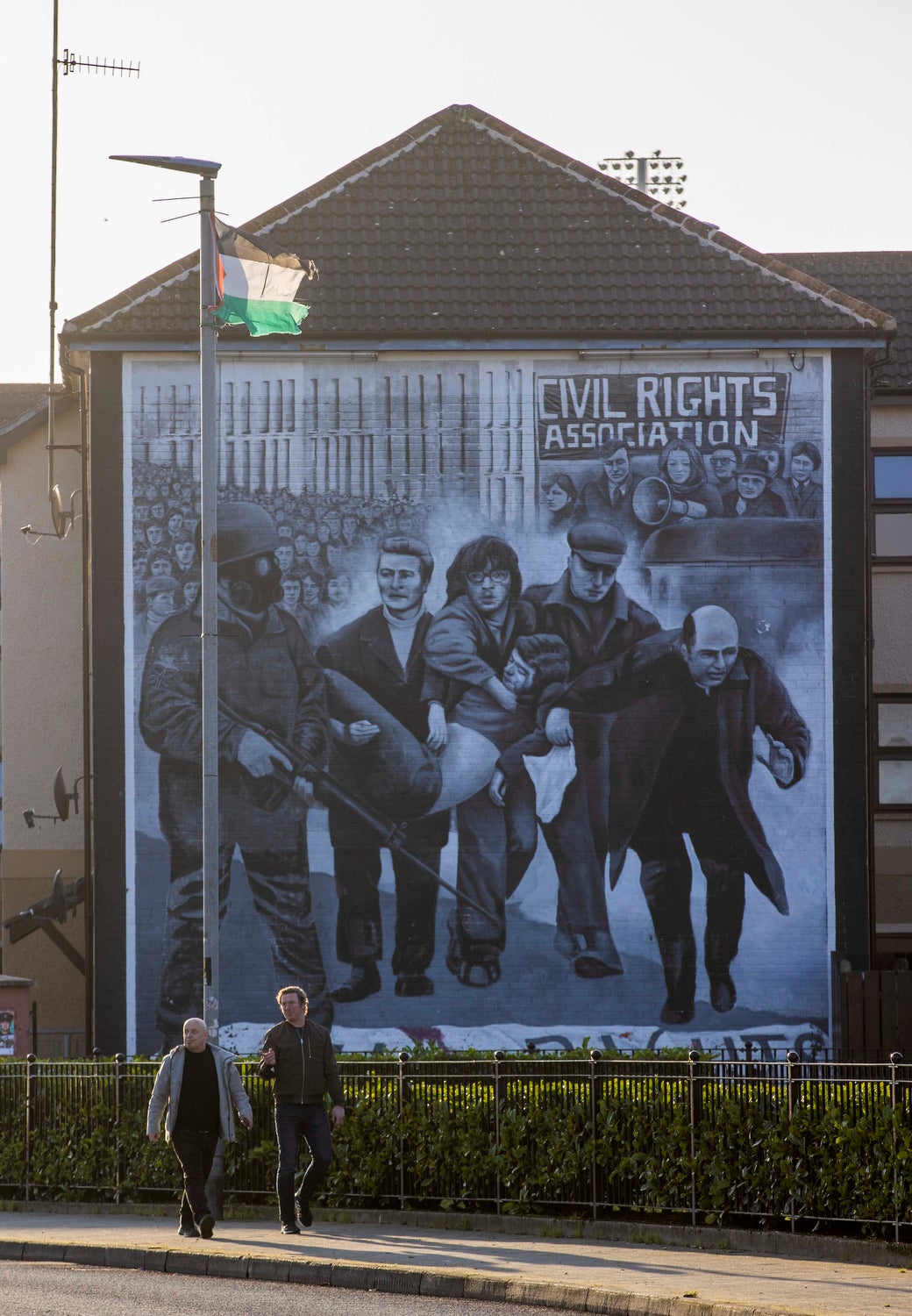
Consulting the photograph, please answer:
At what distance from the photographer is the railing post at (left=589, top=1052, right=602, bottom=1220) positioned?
530 inches

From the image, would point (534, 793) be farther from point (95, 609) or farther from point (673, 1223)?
point (673, 1223)

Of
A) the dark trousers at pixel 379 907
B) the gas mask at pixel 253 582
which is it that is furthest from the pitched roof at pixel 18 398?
the dark trousers at pixel 379 907

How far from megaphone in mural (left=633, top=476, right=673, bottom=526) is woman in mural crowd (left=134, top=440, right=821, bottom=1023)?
0.23 feet

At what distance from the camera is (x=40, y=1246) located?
13.7 meters

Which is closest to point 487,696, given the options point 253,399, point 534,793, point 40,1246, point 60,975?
point 534,793

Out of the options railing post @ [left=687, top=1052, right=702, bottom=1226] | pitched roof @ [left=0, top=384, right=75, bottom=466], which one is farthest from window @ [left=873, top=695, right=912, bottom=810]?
railing post @ [left=687, top=1052, right=702, bottom=1226]

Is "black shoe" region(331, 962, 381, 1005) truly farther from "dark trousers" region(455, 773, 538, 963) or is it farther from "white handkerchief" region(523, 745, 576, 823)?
"white handkerchief" region(523, 745, 576, 823)

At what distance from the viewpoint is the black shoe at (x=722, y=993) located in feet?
76.1

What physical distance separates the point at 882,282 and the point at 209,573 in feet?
60.3

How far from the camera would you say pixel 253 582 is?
23844 millimetres

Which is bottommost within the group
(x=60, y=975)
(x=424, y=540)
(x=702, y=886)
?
(x=60, y=975)

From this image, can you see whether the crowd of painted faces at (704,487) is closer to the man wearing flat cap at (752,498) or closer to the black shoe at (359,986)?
the man wearing flat cap at (752,498)

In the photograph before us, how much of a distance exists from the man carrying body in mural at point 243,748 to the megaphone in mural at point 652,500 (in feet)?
15.3

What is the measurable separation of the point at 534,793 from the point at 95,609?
6.12 meters
